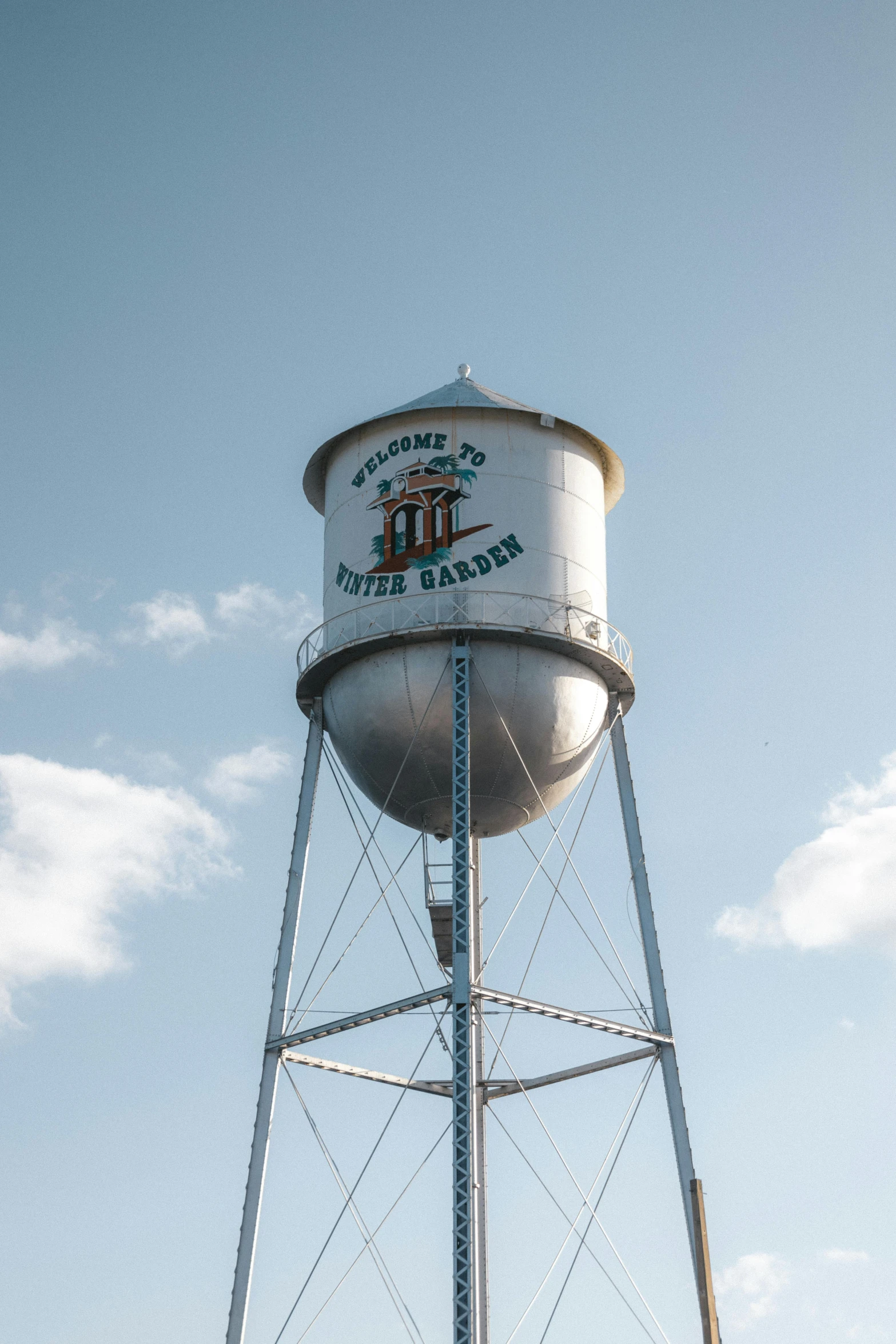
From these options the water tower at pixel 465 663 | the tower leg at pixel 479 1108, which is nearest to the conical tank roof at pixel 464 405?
the water tower at pixel 465 663

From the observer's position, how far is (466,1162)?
1636 centimetres

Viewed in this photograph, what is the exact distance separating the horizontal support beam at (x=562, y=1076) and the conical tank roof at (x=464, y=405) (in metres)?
6.66

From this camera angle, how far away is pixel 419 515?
19.1 metres

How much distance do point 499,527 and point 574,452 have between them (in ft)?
5.48

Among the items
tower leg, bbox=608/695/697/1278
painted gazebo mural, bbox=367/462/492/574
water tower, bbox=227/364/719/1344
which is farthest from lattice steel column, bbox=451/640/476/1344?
tower leg, bbox=608/695/697/1278

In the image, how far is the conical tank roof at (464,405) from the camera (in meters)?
19.7

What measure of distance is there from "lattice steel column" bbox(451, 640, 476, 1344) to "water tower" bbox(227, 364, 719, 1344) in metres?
0.03

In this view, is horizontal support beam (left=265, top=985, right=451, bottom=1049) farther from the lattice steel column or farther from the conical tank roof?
the conical tank roof

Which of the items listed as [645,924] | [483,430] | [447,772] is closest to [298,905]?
[447,772]

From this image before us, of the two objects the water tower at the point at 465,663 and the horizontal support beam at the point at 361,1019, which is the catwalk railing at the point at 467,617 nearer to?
the water tower at the point at 465,663

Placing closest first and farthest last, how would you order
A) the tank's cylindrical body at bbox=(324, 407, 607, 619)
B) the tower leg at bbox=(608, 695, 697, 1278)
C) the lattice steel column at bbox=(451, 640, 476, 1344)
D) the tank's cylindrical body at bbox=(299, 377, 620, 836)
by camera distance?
the lattice steel column at bbox=(451, 640, 476, 1344)
the tower leg at bbox=(608, 695, 697, 1278)
the tank's cylindrical body at bbox=(299, 377, 620, 836)
the tank's cylindrical body at bbox=(324, 407, 607, 619)

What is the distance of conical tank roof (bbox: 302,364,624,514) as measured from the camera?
19.7 meters

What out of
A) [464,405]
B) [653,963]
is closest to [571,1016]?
[653,963]

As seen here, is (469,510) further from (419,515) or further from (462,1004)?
(462,1004)
